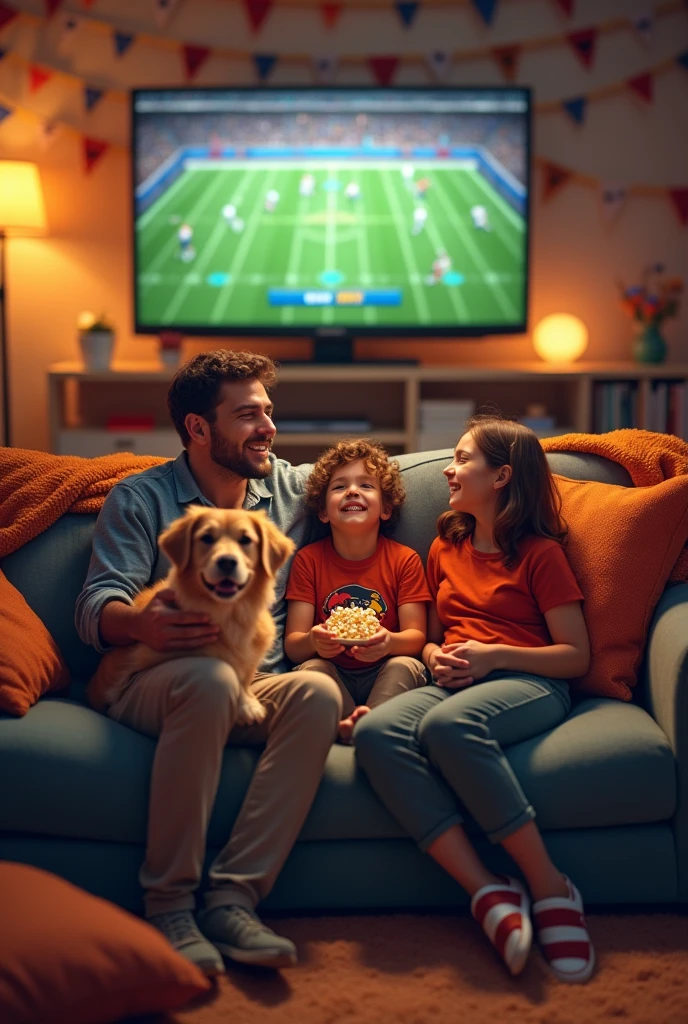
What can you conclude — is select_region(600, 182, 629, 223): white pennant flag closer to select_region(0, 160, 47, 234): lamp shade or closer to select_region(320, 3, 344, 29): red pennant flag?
select_region(320, 3, 344, 29): red pennant flag

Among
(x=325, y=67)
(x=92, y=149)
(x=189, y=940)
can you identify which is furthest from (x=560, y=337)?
(x=189, y=940)

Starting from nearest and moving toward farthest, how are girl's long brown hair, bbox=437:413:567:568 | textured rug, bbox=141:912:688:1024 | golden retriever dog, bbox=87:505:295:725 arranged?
textured rug, bbox=141:912:688:1024
golden retriever dog, bbox=87:505:295:725
girl's long brown hair, bbox=437:413:567:568

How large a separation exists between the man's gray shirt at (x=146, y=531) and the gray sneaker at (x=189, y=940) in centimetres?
57

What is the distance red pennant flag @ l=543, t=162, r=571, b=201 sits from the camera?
Result: 4.91m

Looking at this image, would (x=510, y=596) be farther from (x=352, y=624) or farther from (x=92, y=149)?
(x=92, y=149)

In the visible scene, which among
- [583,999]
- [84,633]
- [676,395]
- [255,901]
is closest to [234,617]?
[84,633]

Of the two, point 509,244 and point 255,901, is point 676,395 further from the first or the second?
point 255,901

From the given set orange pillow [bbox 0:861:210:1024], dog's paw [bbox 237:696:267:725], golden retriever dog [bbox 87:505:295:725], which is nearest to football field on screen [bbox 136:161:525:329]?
golden retriever dog [bbox 87:505:295:725]

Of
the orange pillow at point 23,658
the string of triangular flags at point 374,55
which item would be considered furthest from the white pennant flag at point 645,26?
the orange pillow at point 23,658

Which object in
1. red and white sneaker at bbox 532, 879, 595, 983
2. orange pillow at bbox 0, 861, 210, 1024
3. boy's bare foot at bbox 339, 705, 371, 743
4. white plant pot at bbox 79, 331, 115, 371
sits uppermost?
white plant pot at bbox 79, 331, 115, 371

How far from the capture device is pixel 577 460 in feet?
8.71

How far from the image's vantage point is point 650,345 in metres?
4.80

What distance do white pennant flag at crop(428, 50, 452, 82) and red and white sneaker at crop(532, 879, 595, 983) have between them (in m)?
3.88

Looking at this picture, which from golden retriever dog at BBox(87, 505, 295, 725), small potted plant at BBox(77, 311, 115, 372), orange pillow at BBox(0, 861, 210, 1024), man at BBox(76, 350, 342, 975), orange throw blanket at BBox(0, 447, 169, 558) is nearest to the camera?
orange pillow at BBox(0, 861, 210, 1024)
